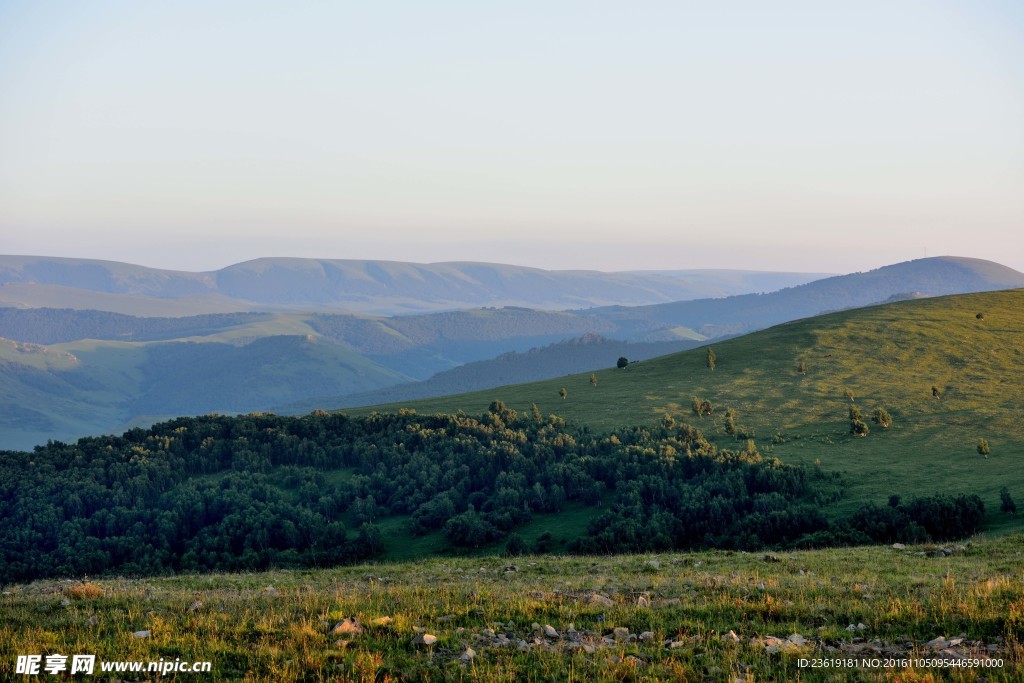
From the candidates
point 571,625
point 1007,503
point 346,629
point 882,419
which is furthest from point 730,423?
point 346,629

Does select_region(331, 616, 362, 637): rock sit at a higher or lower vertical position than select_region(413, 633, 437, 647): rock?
lower

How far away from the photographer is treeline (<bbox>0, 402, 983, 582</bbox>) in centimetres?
5916

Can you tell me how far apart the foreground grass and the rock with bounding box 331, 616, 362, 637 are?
21cm

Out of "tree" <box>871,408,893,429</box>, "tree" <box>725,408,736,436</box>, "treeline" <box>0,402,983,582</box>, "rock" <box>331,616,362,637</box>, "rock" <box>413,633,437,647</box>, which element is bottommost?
"treeline" <box>0,402,983,582</box>

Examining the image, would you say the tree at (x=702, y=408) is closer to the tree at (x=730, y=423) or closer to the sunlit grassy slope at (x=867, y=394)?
the sunlit grassy slope at (x=867, y=394)

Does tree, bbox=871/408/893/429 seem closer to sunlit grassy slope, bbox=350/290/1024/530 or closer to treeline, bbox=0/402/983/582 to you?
sunlit grassy slope, bbox=350/290/1024/530

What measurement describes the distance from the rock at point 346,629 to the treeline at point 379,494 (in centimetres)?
3711

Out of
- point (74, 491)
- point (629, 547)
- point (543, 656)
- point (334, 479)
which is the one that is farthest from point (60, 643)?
point (74, 491)

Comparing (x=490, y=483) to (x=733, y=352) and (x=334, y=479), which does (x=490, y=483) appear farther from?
(x=733, y=352)

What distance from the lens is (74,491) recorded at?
8719cm

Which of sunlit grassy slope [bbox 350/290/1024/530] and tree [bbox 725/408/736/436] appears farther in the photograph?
tree [bbox 725/408/736/436]

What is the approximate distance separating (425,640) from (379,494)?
211ft

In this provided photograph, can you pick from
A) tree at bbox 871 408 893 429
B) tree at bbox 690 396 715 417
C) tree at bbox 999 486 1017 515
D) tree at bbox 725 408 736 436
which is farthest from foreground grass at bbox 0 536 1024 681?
tree at bbox 690 396 715 417

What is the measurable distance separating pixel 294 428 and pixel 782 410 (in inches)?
2546
